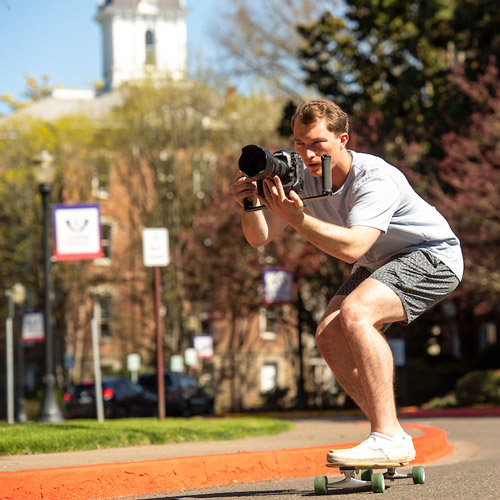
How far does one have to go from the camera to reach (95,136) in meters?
42.9

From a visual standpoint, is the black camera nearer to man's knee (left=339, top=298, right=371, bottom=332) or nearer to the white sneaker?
man's knee (left=339, top=298, right=371, bottom=332)

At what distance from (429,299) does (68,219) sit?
12110mm

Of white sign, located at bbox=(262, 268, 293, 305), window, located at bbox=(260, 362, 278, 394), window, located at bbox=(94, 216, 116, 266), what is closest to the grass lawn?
white sign, located at bbox=(262, 268, 293, 305)

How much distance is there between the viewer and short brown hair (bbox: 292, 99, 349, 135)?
212 inches

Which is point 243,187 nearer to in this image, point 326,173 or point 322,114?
point 326,173

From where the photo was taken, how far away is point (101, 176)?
4394 centimetres

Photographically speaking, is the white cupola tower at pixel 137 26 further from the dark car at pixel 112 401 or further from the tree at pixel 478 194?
the tree at pixel 478 194

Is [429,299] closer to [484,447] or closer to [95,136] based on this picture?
[484,447]

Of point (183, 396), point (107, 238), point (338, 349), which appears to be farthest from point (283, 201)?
point (107, 238)

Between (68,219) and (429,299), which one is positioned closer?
(429,299)

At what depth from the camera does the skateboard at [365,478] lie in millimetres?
5188

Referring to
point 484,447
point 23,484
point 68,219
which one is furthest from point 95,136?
point 23,484

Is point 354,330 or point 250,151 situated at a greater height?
point 250,151

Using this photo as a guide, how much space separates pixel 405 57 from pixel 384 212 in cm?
2646
